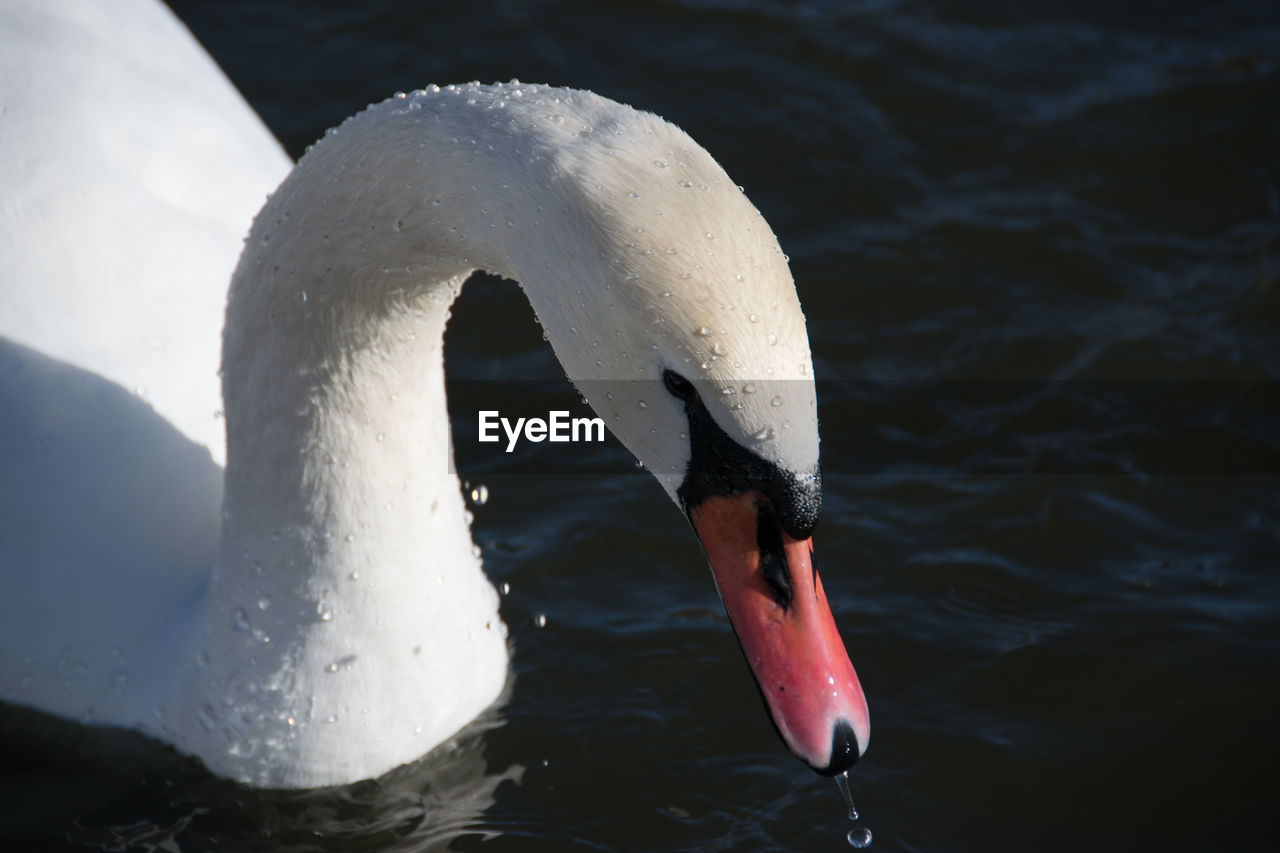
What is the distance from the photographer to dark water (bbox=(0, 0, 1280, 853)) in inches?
170

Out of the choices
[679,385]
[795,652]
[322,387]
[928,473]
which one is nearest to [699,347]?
[679,385]

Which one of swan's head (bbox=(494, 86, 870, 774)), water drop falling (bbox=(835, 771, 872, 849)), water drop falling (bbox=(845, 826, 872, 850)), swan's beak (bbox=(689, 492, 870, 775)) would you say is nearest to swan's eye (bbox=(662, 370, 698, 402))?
swan's head (bbox=(494, 86, 870, 774))

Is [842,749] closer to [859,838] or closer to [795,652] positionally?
[795,652]

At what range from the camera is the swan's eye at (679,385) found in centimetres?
277

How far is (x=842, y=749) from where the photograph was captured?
3139 millimetres

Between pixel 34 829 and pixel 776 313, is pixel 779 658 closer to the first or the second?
pixel 776 313

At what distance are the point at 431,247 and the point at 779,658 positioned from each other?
3.69 ft

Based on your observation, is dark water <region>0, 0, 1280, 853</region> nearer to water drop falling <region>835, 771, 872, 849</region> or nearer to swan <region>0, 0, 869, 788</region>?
water drop falling <region>835, 771, 872, 849</region>

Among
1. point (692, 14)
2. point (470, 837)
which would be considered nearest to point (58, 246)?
point (470, 837)

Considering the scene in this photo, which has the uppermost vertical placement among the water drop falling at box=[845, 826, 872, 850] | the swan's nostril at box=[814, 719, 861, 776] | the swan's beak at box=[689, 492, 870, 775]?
the swan's beak at box=[689, 492, 870, 775]

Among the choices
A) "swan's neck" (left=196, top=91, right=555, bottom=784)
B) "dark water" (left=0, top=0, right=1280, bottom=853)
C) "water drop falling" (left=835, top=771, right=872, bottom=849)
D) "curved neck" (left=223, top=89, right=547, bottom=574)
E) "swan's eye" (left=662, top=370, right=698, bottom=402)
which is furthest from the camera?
"dark water" (left=0, top=0, right=1280, bottom=853)

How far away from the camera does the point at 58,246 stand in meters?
4.25

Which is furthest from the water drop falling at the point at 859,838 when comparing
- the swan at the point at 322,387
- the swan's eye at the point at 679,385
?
the swan's eye at the point at 679,385

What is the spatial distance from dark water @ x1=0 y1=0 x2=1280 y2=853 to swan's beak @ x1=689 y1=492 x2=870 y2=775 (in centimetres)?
118
